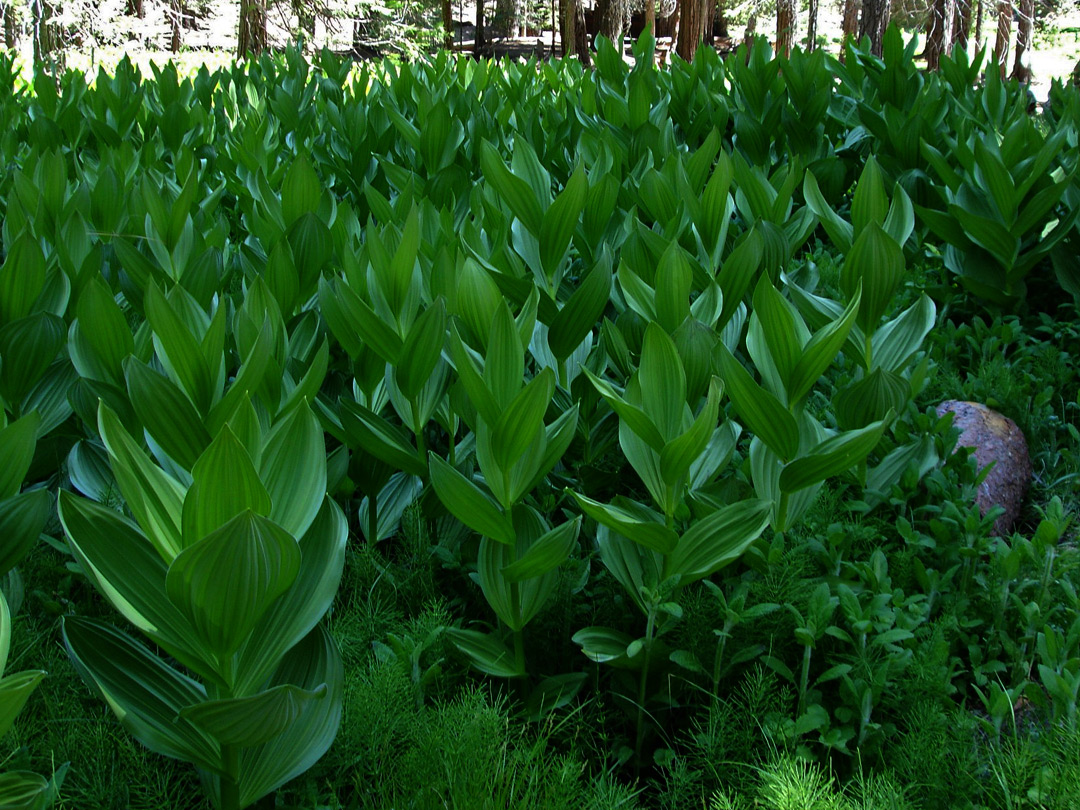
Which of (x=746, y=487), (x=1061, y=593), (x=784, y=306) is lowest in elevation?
(x=1061, y=593)

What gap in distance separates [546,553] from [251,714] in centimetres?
59

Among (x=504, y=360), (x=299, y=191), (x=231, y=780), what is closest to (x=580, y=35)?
(x=299, y=191)

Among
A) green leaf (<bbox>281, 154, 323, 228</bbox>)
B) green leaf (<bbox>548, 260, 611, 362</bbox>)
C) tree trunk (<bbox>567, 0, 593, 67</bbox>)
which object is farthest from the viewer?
tree trunk (<bbox>567, 0, 593, 67</bbox>)

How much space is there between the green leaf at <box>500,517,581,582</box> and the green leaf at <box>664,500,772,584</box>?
0.21 metres

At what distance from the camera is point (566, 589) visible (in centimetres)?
194

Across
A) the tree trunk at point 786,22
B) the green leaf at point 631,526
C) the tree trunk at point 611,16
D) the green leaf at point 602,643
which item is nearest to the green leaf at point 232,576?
the green leaf at point 631,526

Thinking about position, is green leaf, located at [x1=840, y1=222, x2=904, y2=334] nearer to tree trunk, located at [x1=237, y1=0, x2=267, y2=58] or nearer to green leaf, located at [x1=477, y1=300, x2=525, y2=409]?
green leaf, located at [x1=477, y1=300, x2=525, y2=409]

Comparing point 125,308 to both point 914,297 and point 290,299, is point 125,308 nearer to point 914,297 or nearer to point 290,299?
point 290,299

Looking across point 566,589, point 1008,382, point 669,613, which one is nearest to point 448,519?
point 566,589

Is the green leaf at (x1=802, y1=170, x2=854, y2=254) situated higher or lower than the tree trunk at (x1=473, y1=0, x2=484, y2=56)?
lower

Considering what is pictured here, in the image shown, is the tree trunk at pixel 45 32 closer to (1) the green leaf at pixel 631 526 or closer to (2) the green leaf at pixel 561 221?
(2) the green leaf at pixel 561 221

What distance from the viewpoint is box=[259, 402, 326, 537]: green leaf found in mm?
1422

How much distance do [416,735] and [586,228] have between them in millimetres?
1572

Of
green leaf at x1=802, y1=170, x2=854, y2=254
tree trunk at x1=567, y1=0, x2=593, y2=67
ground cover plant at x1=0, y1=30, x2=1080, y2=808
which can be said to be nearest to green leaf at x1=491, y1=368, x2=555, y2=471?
ground cover plant at x1=0, y1=30, x2=1080, y2=808
